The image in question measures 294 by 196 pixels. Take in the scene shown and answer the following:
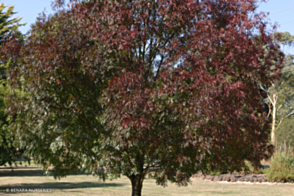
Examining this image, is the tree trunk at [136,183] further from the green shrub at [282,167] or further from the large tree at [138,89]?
the green shrub at [282,167]

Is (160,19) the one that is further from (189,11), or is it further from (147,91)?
(147,91)

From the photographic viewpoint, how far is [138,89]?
315 inches

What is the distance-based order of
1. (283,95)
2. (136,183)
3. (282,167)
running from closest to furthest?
(136,183) < (282,167) < (283,95)

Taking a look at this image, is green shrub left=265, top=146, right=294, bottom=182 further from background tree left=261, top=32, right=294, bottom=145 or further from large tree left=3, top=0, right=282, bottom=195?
background tree left=261, top=32, right=294, bottom=145

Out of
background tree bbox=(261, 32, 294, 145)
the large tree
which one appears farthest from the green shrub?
background tree bbox=(261, 32, 294, 145)

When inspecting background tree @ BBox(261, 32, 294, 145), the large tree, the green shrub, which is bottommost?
the green shrub

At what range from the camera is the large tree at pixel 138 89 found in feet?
26.0

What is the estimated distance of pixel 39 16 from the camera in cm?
947

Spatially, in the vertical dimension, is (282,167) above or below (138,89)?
below

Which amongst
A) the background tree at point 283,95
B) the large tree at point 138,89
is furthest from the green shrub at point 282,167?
the background tree at point 283,95

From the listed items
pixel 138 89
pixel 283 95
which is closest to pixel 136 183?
pixel 138 89

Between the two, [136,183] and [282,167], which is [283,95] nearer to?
[282,167]

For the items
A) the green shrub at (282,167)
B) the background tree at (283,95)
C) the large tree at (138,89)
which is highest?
the background tree at (283,95)

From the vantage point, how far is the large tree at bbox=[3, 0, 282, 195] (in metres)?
7.93
